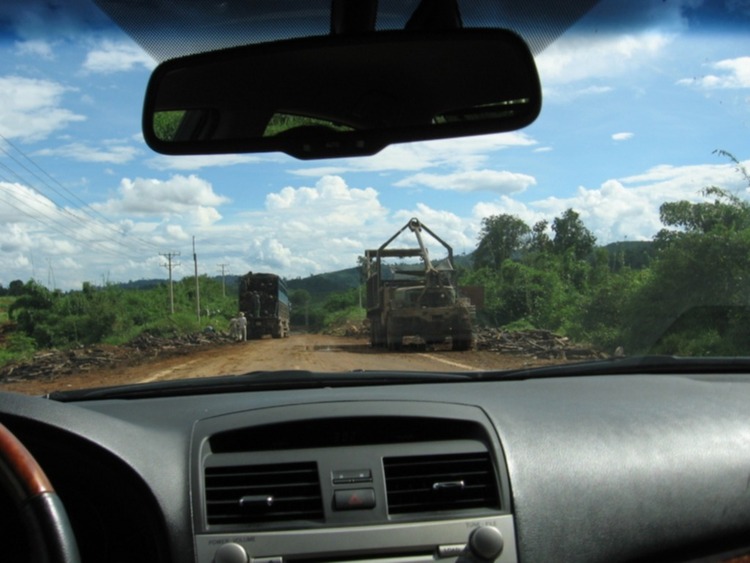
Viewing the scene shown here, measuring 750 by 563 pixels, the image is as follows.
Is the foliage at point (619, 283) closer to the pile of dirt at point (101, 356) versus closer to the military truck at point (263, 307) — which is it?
the pile of dirt at point (101, 356)

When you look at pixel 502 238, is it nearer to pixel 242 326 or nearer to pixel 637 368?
pixel 637 368

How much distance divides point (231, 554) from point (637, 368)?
2.15 m

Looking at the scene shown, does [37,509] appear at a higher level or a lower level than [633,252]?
lower

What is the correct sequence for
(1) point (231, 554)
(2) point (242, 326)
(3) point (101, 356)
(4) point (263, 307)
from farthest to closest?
(4) point (263, 307), (2) point (242, 326), (3) point (101, 356), (1) point (231, 554)

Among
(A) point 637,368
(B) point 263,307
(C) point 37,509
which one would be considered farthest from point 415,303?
(C) point 37,509

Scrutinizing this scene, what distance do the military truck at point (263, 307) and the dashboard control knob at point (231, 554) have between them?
584 cm

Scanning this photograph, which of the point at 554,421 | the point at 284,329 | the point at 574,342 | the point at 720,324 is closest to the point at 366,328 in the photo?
the point at 284,329

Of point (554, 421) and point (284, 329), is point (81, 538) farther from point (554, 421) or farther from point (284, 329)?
point (284, 329)

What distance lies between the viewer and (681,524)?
10.00ft

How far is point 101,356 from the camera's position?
25.1 ft

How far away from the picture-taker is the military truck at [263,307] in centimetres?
921

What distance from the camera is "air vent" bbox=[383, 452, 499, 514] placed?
2.77m

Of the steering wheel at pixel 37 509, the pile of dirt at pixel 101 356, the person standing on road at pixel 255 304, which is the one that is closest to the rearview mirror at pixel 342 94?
the steering wheel at pixel 37 509

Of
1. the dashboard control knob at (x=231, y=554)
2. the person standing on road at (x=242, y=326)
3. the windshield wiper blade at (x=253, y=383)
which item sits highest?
the person standing on road at (x=242, y=326)
